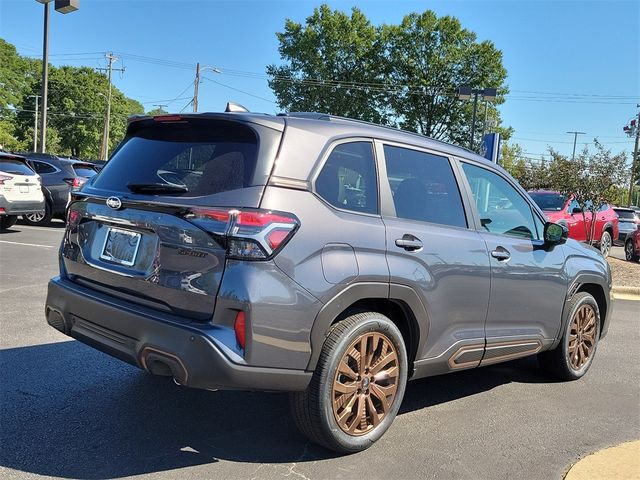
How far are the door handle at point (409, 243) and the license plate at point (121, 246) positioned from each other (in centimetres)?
144

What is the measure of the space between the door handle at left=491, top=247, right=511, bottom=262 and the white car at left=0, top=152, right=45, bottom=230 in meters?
10.4

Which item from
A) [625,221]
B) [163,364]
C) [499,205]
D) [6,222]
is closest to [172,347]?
[163,364]

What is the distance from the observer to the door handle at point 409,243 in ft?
10.7

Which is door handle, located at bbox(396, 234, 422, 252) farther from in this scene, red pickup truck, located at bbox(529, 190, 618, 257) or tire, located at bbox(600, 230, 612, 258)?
tire, located at bbox(600, 230, 612, 258)

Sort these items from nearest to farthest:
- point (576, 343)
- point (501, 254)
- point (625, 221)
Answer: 1. point (501, 254)
2. point (576, 343)
3. point (625, 221)

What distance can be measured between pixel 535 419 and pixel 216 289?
2.59 m

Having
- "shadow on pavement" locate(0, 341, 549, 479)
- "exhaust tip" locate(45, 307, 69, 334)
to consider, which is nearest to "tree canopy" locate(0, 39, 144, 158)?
"shadow on pavement" locate(0, 341, 549, 479)

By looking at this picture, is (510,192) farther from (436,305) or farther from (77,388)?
(77,388)

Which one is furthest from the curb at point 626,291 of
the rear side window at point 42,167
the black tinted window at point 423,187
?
the rear side window at point 42,167

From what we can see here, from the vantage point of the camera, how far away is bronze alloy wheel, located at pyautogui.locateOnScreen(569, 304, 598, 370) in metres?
4.86

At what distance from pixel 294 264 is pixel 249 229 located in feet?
0.92

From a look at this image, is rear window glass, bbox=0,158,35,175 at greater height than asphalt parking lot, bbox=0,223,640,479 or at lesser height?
greater

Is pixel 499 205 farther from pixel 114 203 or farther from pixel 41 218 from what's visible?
pixel 41 218

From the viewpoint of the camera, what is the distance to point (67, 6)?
16109mm
